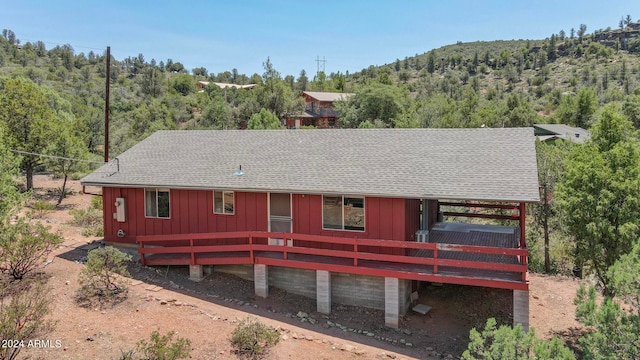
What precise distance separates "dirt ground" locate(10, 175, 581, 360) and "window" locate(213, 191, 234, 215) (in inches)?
77.1

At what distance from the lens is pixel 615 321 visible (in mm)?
7340

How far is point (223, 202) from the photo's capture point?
1394 centimetres

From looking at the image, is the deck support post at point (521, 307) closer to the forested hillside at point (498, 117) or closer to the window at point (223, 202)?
the forested hillside at point (498, 117)

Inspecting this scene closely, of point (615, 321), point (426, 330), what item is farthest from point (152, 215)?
point (615, 321)

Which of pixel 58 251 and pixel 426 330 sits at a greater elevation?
pixel 58 251

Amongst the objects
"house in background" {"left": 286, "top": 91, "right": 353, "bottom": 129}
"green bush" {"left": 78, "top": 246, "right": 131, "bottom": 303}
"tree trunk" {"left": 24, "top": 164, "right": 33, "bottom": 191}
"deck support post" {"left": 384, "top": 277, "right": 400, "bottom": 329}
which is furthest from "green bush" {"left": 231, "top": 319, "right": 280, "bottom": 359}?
"house in background" {"left": 286, "top": 91, "right": 353, "bottom": 129}

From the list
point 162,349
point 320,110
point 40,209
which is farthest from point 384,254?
point 320,110

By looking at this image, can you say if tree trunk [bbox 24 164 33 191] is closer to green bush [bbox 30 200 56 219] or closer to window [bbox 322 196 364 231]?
green bush [bbox 30 200 56 219]

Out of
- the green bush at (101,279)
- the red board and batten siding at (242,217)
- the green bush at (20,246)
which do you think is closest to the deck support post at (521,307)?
the red board and batten siding at (242,217)

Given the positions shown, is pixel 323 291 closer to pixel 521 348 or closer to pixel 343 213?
pixel 343 213

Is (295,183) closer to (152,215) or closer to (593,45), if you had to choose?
(152,215)

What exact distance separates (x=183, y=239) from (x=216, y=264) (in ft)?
4.08

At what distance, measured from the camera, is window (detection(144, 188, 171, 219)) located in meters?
14.5

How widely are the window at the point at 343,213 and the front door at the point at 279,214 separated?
114cm
